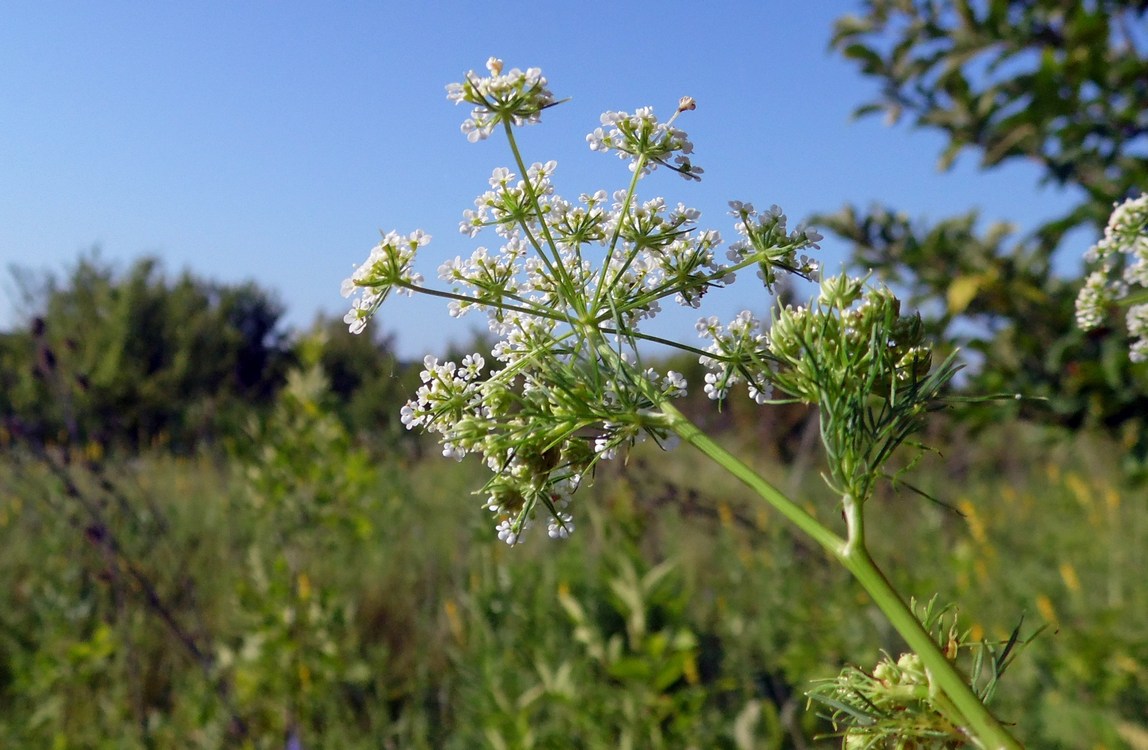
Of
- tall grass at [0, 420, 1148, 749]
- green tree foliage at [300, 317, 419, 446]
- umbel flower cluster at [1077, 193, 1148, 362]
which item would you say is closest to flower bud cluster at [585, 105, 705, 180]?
umbel flower cluster at [1077, 193, 1148, 362]

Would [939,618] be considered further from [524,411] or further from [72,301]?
[72,301]

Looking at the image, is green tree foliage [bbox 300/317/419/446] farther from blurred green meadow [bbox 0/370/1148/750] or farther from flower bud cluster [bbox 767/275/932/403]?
flower bud cluster [bbox 767/275/932/403]

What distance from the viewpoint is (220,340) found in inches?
823

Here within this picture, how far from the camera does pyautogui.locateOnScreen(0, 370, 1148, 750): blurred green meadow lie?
372 cm

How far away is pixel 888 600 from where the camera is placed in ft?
2.20

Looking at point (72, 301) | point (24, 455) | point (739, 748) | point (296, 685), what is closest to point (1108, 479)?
point (739, 748)

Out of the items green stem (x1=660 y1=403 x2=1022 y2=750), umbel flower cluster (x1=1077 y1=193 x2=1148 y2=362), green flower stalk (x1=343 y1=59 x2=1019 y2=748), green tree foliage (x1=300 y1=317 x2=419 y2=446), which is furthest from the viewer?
green tree foliage (x1=300 y1=317 x2=419 y2=446)

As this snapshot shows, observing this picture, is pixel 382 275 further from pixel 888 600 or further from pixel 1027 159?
pixel 1027 159

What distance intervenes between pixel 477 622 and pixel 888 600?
372cm

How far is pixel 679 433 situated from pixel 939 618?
0.39m

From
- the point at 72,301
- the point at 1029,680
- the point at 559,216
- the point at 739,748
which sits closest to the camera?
the point at 559,216

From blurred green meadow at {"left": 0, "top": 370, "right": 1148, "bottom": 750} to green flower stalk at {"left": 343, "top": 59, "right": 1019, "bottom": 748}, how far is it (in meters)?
2.60

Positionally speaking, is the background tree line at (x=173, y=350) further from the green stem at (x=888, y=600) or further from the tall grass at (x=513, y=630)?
the green stem at (x=888, y=600)

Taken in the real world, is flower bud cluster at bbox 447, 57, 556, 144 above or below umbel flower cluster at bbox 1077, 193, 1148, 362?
above
